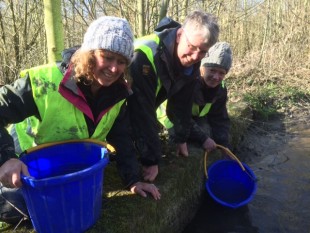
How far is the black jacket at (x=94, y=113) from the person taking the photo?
Result: 231cm

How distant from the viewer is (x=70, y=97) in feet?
8.21

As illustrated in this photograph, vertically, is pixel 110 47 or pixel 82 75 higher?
pixel 110 47

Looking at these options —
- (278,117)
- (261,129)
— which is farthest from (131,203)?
(278,117)

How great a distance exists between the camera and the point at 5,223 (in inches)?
101

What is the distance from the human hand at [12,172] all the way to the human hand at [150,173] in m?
1.41

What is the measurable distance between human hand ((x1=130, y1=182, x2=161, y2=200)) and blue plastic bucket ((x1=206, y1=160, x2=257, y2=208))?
0.98 meters

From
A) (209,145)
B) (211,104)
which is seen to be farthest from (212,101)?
(209,145)

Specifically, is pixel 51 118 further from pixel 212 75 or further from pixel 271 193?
pixel 271 193

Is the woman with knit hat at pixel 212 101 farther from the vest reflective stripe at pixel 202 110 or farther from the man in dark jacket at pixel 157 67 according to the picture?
the man in dark jacket at pixel 157 67

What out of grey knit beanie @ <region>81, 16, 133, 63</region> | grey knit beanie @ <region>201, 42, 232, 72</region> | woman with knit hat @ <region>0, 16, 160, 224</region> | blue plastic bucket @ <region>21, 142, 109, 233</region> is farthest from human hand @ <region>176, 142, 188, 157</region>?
grey knit beanie @ <region>81, 16, 133, 63</region>

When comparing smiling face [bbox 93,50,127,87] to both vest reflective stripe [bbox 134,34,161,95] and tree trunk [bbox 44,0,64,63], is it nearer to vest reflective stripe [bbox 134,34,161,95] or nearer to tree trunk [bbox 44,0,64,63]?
vest reflective stripe [bbox 134,34,161,95]

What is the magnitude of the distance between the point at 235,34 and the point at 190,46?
9546mm

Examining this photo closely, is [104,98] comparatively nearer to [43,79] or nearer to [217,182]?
[43,79]

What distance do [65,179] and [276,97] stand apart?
7.09 m
